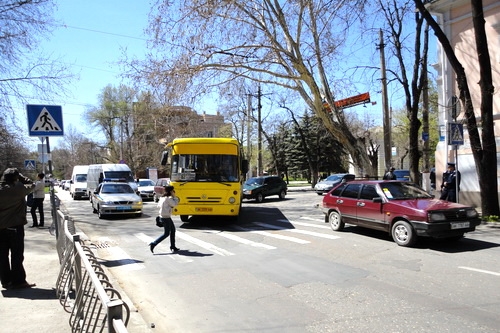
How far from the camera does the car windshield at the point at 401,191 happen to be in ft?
32.8

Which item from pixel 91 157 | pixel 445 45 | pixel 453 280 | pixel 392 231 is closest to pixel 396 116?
pixel 445 45

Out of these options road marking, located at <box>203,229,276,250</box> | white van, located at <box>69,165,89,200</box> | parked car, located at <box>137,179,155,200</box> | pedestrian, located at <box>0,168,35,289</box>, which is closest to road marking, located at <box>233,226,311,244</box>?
road marking, located at <box>203,229,276,250</box>

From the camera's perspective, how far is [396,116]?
50.5 m

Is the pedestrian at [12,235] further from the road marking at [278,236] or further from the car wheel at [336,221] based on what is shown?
the car wheel at [336,221]

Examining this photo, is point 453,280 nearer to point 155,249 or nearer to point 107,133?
point 155,249

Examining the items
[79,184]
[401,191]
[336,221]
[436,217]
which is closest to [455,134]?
[401,191]

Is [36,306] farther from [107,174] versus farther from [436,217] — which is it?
[107,174]

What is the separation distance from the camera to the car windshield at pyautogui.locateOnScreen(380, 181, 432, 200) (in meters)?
10.0

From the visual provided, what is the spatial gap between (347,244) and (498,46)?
11.6 meters

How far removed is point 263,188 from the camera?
2488 cm

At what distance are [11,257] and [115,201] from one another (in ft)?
35.1

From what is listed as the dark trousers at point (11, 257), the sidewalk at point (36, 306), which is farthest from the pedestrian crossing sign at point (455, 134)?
the dark trousers at point (11, 257)

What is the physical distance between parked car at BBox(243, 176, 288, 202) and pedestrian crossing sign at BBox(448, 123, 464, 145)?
43.9ft

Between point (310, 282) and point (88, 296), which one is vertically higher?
point (88, 296)
